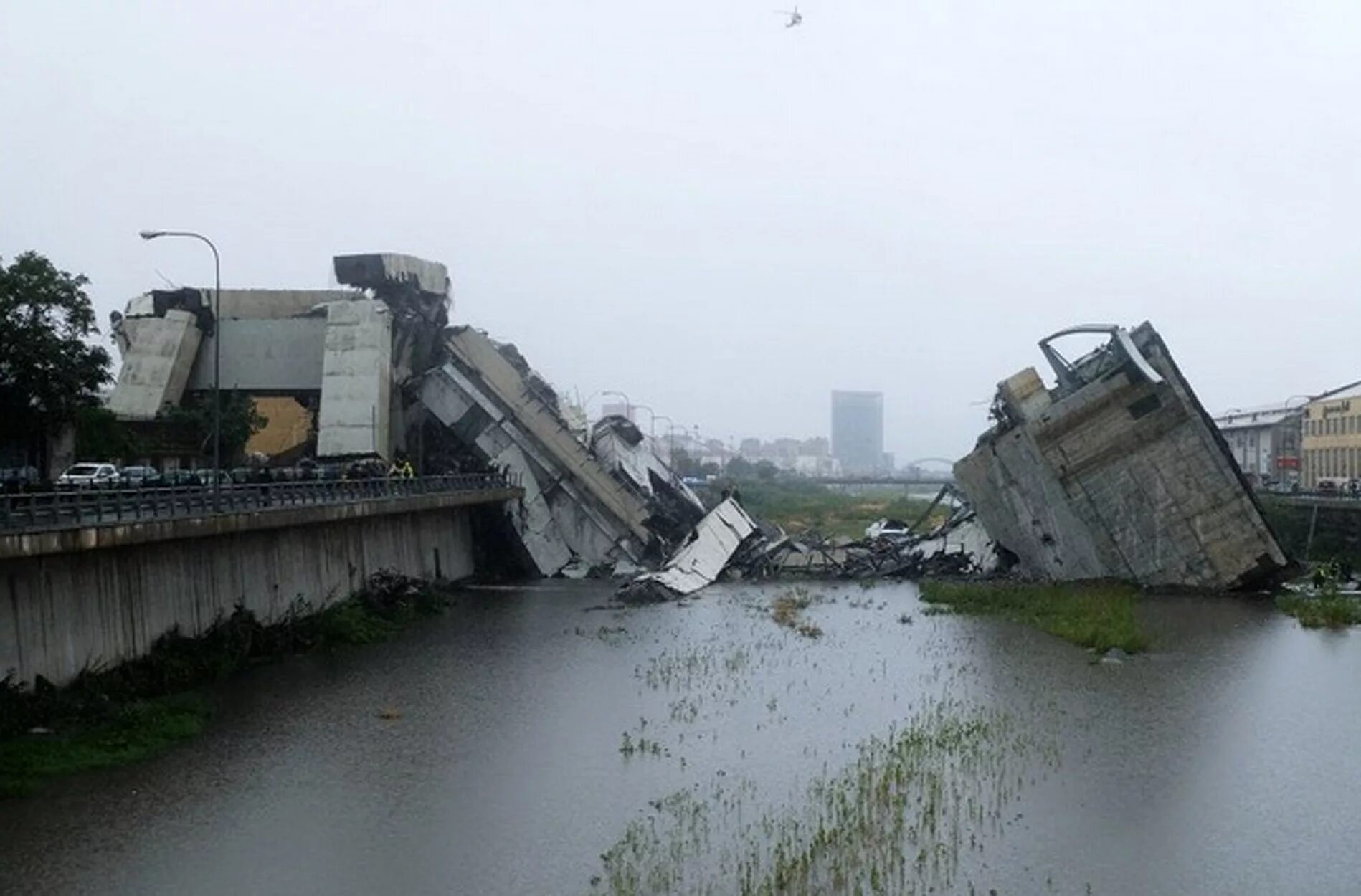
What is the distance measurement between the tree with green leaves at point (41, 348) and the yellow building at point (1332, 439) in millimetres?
61439

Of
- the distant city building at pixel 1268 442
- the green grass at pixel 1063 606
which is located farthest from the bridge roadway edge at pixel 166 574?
the distant city building at pixel 1268 442

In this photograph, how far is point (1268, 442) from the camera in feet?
342

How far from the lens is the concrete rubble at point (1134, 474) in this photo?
46.2 metres

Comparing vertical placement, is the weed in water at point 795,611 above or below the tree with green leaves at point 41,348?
below

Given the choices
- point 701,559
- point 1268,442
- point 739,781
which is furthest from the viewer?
point 1268,442

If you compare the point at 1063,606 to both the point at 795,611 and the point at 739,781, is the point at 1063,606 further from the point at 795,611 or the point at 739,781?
the point at 739,781

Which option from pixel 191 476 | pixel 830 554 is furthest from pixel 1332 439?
pixel 191 476

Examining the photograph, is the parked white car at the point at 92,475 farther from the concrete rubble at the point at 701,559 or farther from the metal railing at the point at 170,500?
the concrete rubble at the point at 701,559

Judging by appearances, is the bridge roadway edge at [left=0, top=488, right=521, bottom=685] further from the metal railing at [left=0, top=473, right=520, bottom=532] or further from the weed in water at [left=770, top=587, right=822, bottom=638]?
the weed in water at [left=770, top=587, right=822, bottom=638]

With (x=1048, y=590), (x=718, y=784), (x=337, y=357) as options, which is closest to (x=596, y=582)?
(x=337, y=357)

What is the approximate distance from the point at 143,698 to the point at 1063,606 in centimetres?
2642

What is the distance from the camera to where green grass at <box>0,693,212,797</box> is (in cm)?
2027

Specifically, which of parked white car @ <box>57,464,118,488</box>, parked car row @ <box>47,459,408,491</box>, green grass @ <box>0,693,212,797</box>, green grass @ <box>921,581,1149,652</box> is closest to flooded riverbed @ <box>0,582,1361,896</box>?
green grass @ <box>0,693,212,797</box>

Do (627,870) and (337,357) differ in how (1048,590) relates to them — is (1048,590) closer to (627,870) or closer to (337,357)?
(337,357)
